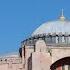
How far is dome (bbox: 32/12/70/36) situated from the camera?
34312mm

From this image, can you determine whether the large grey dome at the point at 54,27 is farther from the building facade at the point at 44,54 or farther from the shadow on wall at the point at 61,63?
the shadow on wall at the point at 61,63

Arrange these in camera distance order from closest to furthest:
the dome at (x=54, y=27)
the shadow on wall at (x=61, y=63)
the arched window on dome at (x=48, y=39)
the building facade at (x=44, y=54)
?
the building facade at (x=44, y=54), the shadow on wall at (x=61, y=63), the arched window on dome at (x=48, y=39), the dome at (x=54, y=27)

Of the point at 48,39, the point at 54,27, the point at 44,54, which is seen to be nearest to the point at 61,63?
the point at 44,54

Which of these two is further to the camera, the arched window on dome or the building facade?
the arched window on dome

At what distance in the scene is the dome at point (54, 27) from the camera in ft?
113

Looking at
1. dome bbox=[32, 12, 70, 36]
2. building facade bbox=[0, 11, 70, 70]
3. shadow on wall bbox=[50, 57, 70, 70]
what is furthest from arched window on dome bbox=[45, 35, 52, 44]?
shadow on wall bbox=[50, 57, 70, 70]

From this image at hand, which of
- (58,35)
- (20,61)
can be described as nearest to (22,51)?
(20,61)

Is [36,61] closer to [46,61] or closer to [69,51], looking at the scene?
[46,61]

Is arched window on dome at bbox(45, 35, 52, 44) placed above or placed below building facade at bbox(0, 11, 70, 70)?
above

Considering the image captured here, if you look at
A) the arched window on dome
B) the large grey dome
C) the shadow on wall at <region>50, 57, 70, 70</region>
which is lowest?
the shadow on wall at <region>50, 57, 70, 70</region>

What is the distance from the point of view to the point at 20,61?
106 feet

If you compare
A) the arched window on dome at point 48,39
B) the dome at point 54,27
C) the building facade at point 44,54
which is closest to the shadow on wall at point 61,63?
the building facade at point 44,54

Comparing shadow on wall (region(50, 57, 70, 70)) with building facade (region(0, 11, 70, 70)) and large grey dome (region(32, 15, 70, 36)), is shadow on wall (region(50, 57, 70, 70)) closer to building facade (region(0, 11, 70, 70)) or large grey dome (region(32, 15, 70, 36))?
building facade (region(0, 11, 70, 70))

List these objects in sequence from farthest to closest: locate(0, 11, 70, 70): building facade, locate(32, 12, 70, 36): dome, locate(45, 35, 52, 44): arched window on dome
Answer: locate(32, 12, 70, 36): dome < locate(45, 35, 52, 44): arched window on dome < locate(0, 11, 70, 70): building facade
